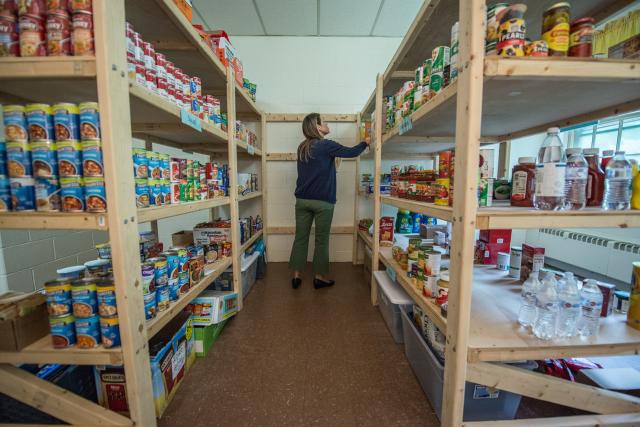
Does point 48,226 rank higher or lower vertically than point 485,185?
lower

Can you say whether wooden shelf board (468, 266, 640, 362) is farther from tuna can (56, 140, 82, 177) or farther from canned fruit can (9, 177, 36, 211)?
canned fruit can (9, 177, 36, 211)

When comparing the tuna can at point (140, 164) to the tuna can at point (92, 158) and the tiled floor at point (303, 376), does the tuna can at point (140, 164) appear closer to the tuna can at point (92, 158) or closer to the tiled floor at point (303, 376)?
the tuna can at point (92, 158)

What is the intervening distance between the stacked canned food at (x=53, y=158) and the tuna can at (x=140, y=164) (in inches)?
8.2

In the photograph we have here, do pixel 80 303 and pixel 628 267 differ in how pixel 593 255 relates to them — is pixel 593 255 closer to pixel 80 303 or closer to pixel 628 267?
pixel 628 267

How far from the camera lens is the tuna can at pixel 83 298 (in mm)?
951

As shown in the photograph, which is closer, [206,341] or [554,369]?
[554,369]

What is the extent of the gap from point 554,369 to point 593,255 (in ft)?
8.56

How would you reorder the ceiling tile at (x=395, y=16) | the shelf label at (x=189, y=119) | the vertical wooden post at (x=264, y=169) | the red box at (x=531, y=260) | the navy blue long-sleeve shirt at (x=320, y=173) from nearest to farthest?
the shelf label at (x=189, y=119) → the red box at (x=531, y=260) → the navy blue long-sleeve shirt at (x=320, y=173) → the ceiling tile at (x=395, y=16) → the vertical wooden post at (x=264, y=169)

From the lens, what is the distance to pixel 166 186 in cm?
133

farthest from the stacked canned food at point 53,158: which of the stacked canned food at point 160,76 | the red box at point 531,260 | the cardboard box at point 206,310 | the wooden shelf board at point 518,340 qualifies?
the red box at point 531,260

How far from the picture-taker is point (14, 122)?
0.90m

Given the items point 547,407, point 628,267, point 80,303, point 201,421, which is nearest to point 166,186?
point 80,303

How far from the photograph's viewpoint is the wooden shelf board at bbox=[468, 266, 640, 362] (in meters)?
0.96

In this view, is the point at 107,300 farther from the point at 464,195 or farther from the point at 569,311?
the point at 569,311
